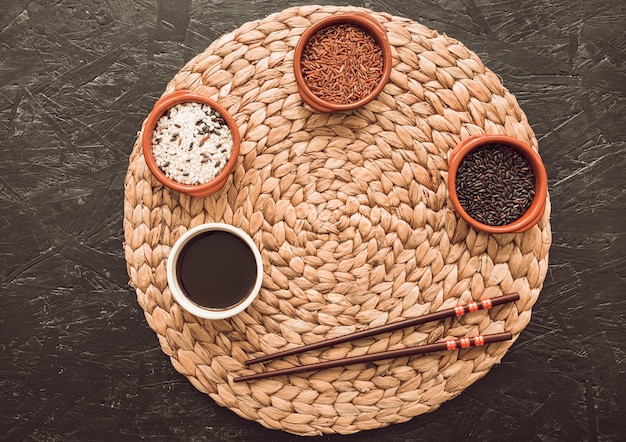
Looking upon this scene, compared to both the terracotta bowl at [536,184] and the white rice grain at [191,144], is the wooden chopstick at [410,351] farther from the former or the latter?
the white rice grain at [191,144]

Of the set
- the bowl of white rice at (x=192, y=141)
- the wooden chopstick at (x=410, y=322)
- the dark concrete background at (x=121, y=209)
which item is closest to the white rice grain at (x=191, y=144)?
the bowl of white rice at (x=192, y=141)

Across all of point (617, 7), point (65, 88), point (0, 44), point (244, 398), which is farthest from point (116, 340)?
point (617, 7)

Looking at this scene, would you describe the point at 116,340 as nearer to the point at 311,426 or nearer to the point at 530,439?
the point at 311,426

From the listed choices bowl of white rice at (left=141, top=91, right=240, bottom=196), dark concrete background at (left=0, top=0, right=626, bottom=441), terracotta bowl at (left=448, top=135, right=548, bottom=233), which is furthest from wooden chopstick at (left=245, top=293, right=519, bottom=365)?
bowl of white rice at (left=141, top=91, right=240, bottom=196)

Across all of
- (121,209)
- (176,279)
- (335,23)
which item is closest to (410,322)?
(176,279)

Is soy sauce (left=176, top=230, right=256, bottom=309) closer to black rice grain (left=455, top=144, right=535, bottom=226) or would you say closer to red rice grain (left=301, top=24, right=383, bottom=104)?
red rice grain (left=301, top=24, right=383, bottom=104)
